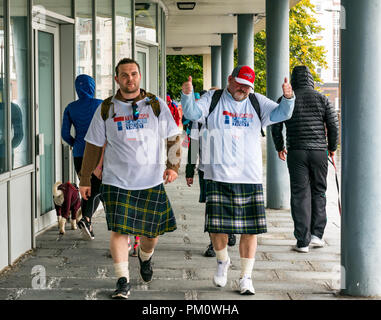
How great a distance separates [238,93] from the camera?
567 cm

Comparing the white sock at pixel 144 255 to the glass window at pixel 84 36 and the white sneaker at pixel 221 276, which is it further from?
the glass window at pixel 84 36

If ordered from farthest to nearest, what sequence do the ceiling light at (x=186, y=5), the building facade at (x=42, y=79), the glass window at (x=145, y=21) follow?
the ceiling light at (x=186, y=5) < the glass window at (x=145, y=21) < the building facade at (x=42, y=79)

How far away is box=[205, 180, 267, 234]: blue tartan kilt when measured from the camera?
571cm

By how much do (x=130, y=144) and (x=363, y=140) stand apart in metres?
1.77

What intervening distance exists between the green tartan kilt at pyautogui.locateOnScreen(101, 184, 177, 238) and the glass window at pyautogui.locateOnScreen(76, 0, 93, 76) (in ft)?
15.2

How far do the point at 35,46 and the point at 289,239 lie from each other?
375cm

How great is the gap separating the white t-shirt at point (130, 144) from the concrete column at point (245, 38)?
42.8 ft

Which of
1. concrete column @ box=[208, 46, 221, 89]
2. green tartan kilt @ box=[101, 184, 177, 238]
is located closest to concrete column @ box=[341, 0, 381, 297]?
green tartan kilt @ box=[101, 184, 177, 238]

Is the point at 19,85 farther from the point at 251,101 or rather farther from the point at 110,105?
the point at 251,101

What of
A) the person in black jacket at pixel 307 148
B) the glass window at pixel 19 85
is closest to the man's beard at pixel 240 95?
the person in black jacket at pixel 307 148

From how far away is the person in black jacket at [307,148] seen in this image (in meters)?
7.45

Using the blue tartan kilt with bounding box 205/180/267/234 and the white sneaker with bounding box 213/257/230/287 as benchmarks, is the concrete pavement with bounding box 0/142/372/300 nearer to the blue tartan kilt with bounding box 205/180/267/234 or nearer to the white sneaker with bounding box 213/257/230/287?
the white sneaker with bounding box 213/257/230/287

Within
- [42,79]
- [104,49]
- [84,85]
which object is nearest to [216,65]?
[104,49]
